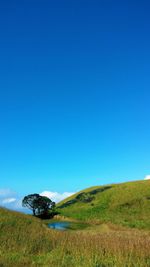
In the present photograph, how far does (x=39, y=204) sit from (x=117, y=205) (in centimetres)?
2319

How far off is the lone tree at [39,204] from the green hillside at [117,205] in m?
4.78

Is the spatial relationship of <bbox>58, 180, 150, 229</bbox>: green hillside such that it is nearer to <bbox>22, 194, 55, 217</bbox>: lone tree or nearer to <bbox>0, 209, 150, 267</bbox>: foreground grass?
<bbox>22, 194, 55, 217</bbox>: lone tree

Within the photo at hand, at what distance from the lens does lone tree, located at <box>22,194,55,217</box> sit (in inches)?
3270

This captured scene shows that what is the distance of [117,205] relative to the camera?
80688 millimetres

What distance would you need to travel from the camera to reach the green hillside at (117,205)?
222 ft

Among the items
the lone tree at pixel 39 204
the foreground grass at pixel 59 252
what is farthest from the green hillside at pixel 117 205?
the foreground grass at pixel 59 252

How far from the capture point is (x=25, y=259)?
14.6m

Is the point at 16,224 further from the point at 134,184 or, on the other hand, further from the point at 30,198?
the point at 134,184

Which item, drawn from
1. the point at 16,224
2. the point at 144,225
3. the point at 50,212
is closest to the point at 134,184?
the point at 50,212

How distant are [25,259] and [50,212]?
234 feet

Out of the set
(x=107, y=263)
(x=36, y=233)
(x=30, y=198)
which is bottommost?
(x=107, y=263)

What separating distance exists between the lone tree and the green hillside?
15.7 ft

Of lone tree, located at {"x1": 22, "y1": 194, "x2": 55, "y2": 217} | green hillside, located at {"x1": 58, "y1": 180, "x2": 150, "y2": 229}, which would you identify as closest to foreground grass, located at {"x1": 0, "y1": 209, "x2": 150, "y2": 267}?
green hillside, located at {"x1": 58, "y1": 180, "x2": 150, "y2": 229}

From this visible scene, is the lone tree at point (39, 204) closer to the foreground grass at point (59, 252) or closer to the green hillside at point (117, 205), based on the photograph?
the green hillside at point (117, 205)
